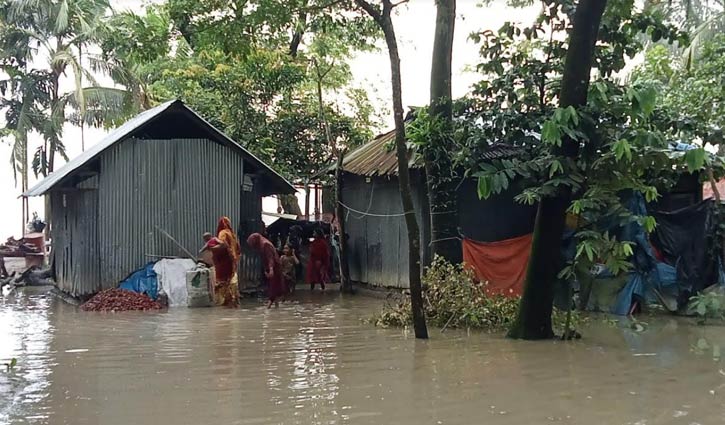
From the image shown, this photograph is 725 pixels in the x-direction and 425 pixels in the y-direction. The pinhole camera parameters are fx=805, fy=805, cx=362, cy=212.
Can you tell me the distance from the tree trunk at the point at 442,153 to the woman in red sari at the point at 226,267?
→ 12.0ft

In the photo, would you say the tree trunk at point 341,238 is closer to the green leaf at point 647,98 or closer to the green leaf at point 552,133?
the green leaf at point 552,133

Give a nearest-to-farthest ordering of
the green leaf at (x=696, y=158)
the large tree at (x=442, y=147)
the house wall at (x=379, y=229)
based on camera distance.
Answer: the green leaf at (x=696, y=158) → the large tree at (x=442, y=147) → the house wall at (x=379, y=229)

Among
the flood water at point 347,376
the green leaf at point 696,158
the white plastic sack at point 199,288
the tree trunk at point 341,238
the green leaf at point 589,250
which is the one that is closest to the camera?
the flood water at point 347,376

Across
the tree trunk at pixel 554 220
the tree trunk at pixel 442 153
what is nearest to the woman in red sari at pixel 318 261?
the tree trunk at pixel 442 153

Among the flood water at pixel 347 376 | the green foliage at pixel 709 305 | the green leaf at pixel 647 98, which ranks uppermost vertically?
the green leaf at pixel 647 98

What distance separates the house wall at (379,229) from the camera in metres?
14.8

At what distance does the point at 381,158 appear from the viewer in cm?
1502

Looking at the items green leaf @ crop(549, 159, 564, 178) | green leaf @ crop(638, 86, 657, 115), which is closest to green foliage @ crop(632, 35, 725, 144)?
green leaf @ crop(638, 86, 657, 115)

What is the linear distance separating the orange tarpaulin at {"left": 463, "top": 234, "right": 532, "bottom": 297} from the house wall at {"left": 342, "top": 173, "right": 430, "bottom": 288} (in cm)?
122

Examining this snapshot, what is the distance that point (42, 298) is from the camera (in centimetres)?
1623

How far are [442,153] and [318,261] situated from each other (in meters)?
6.50

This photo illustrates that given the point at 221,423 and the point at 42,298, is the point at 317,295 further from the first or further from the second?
the point at 221,423

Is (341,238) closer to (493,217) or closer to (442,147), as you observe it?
(493,217)

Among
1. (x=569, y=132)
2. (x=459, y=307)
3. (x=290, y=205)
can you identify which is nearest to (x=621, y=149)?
→ (x=569, y=132)
